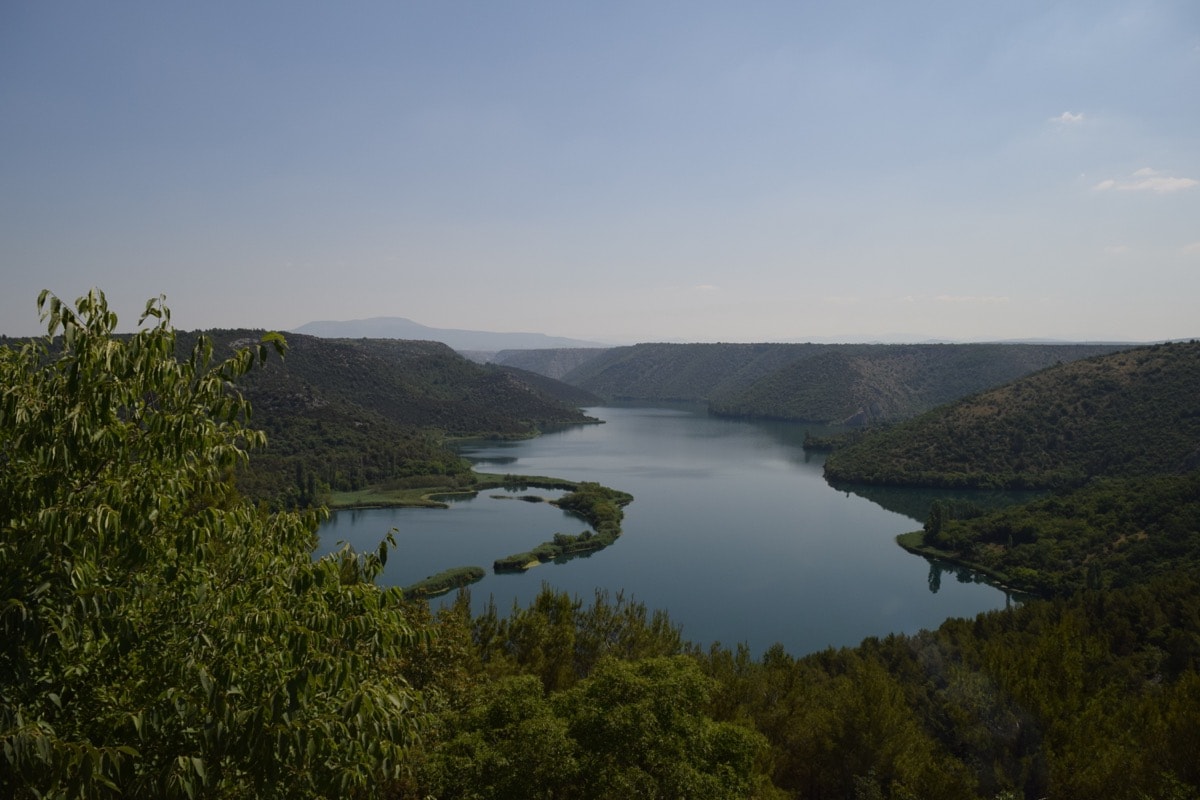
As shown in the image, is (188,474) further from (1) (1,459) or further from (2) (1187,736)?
(2) (1187,736)

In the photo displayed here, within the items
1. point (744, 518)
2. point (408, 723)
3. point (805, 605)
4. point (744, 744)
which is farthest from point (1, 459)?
point (744, 518)

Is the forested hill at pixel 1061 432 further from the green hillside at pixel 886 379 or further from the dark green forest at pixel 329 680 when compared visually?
the dark green forest at pixel 329 680

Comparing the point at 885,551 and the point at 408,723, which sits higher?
the point at 408,723

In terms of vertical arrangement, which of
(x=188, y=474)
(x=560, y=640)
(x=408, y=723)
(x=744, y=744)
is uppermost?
(x=188, y=474)

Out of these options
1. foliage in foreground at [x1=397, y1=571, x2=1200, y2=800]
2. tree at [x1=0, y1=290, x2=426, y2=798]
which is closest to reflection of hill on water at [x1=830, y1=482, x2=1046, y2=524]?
foliage in foreground at [x1=397, y1=571, x2=1200, y2=800]

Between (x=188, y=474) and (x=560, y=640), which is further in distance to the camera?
(x=560, y=640)

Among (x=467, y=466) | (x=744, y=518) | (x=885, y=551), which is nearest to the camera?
(x=885, y=551)

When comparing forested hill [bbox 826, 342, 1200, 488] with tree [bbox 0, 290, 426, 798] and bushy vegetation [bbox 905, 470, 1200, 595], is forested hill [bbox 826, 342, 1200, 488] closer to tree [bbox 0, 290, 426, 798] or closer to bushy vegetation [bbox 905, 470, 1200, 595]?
bushy vegetation [bbox 905, 470, 1200, 595]
